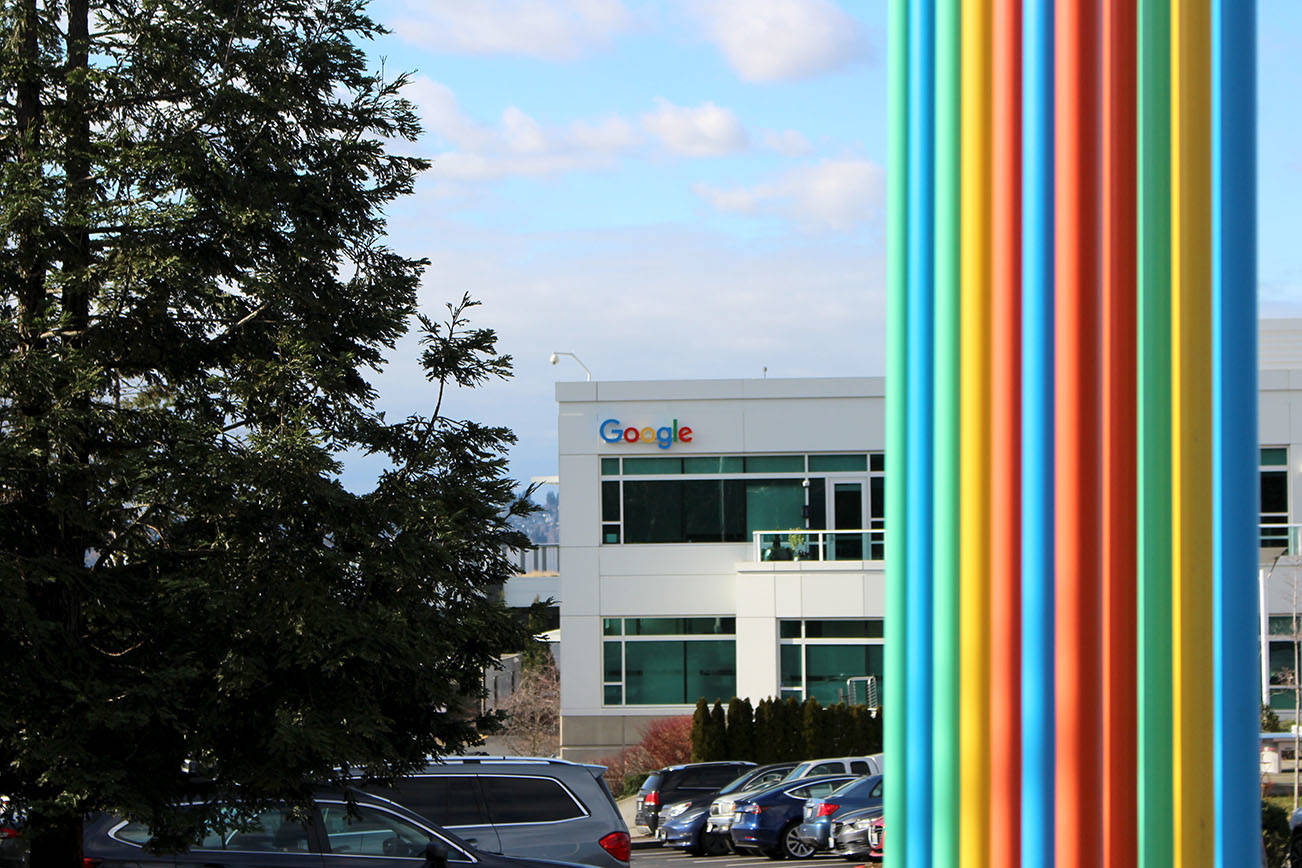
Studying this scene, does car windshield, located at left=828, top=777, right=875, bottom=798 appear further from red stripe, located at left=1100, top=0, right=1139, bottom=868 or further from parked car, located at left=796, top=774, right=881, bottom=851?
red stripe, located at left=1100, top=0, right=1139, bottom=868

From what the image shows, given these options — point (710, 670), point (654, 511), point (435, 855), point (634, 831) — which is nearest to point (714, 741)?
point (634, 831)

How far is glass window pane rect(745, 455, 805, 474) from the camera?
122ft

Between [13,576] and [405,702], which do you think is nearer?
[13,576]

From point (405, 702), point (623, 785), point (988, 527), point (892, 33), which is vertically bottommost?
point (623, 785)

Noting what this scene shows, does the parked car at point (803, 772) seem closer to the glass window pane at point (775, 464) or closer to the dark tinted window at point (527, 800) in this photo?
the dark tinted window at point (527, 800)

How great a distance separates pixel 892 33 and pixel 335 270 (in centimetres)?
708

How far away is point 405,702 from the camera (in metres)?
10.6

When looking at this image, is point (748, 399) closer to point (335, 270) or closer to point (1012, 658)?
point (335, 270)

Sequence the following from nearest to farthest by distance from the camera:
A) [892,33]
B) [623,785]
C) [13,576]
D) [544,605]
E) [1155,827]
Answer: [1155,827] < [892,33] < [13,576] < [544,605] < [623,785]

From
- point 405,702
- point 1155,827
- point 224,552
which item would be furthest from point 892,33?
point 405,702

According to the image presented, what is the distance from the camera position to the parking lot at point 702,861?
75.6 ft

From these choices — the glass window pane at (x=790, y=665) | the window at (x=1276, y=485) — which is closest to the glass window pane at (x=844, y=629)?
the glass window pane at (x=790, y=665)

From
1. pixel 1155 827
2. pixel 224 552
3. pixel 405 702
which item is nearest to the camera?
pixel 1155 827

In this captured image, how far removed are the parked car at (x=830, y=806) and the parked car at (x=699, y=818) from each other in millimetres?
2078
